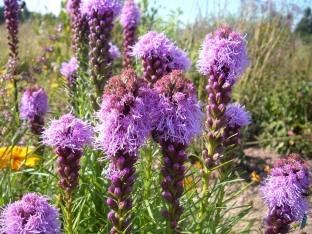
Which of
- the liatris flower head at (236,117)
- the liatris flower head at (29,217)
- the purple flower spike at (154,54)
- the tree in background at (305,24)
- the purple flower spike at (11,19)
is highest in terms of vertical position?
the tree in background at (305,24)

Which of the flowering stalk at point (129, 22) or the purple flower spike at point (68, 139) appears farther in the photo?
the flowering stalk at point (129, 22)

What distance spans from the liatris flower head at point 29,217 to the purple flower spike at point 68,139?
29cm

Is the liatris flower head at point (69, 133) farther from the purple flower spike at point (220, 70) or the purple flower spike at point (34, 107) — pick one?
the purple flower spike at point (34, 107)

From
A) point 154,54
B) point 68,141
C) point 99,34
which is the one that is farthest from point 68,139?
point 99,34

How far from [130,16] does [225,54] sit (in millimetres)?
2903

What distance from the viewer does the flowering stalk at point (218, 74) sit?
7.48 ft

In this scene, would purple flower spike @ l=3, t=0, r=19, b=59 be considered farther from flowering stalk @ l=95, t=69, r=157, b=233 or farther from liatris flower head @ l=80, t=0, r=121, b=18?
flowering stalk @ l=95, t=69, r=157, b=233

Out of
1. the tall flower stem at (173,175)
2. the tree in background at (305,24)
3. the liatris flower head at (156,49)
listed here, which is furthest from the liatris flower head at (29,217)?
the tree in background at (305,24)

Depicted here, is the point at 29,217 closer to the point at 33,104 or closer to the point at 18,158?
the point at 18,158

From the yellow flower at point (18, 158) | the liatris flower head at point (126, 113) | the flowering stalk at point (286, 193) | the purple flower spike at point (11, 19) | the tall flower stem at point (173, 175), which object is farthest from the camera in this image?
the purple flower spike at point (11, 19)

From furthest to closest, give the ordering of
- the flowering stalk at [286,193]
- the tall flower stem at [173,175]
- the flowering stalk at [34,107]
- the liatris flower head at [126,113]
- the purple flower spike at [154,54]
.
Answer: the flowering stalk at [34,107], the purple flower spike at [154,54], the flowering stalk at [286,193], the tall flower stem at [173,175], the liatris flower head at [126,113]

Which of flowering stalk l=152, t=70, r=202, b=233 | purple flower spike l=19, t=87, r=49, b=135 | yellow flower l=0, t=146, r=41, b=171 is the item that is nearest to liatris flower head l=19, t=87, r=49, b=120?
purple flower spike l=19, t=87, r=49, b=135

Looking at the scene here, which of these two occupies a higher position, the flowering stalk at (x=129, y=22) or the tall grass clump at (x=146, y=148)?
the flowering stalk at (x=129, y=22)

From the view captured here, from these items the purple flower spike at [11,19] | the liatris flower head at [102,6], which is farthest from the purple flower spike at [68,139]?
the purple flower spike at [11,19]
